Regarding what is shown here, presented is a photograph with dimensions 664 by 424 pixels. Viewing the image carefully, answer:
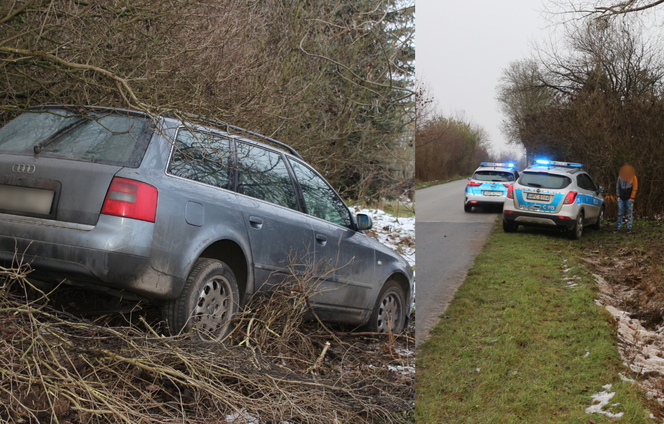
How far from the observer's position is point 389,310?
306cm

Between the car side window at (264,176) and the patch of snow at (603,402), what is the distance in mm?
1517

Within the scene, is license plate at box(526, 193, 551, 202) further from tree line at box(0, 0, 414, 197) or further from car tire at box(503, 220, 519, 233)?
tree line at box(0, 0, 414, 197)

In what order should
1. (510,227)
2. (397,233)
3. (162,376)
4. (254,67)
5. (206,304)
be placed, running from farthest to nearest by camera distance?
(254,67), (397,233), (510,227), (206,304), (162,376)

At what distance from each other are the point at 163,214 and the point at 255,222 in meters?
0.49

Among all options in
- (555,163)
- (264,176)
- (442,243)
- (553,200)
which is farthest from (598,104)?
(264,176)

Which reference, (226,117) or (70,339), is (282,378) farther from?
(226,117)

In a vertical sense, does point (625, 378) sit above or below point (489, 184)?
below

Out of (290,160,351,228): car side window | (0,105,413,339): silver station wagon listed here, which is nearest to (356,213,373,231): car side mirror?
(290,160,351,228): car side window

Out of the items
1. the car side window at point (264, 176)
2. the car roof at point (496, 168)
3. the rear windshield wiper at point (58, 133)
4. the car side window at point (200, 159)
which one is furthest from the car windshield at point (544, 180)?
→ the rear windshield wiper at point (58, 133)

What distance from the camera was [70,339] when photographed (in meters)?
1.90

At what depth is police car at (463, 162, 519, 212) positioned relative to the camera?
2465 millimetres

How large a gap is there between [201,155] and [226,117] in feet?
4.76

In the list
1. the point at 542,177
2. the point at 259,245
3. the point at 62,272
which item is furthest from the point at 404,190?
the point at 62,272

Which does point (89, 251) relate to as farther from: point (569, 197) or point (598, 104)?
point (598, 104)
